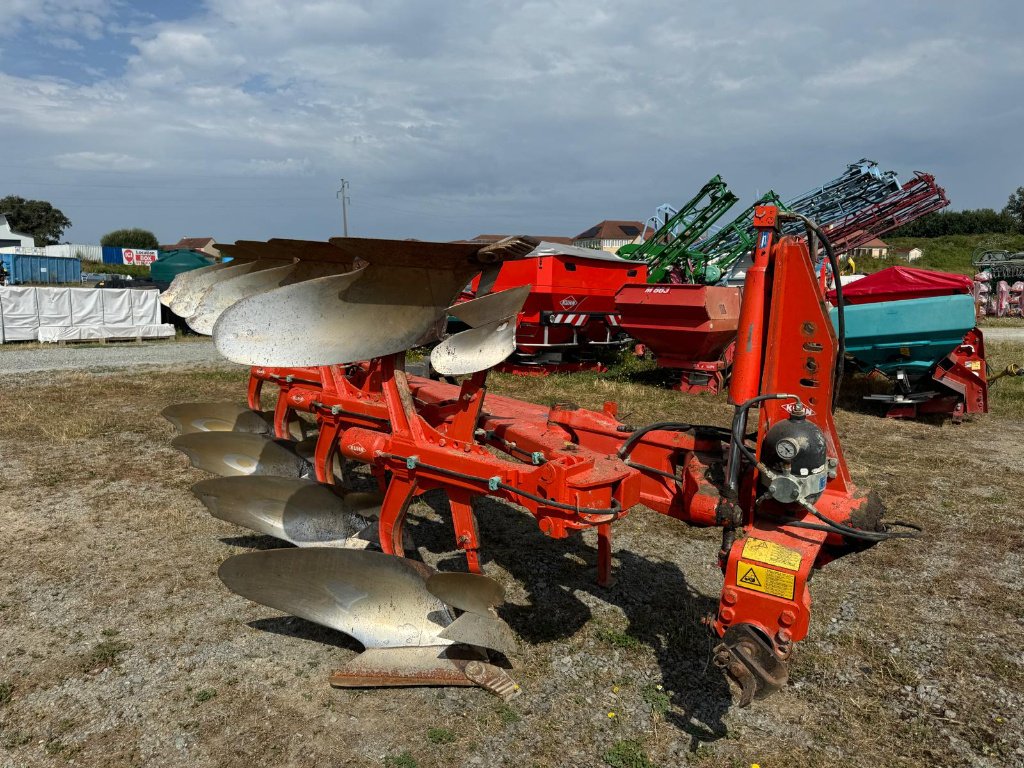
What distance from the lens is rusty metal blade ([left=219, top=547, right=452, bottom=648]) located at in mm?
2928

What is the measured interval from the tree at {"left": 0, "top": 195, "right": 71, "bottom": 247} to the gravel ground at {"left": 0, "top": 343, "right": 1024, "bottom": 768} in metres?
66.6

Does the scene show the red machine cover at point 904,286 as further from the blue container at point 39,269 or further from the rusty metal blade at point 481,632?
the blue container at point 39,269

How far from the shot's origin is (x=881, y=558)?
13.1 ft

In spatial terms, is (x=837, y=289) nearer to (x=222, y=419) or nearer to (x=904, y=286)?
(x=222, y=419)

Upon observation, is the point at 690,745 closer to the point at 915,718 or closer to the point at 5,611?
the point at 915,718

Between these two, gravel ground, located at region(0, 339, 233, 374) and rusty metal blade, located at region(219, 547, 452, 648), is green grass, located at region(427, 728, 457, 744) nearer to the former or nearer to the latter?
rusty metal blade, located at region(219, 547, 452, 648)

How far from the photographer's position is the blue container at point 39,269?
108 feet

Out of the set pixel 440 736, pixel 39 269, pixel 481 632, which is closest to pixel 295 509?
pixel 481 632

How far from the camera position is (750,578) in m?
2.34

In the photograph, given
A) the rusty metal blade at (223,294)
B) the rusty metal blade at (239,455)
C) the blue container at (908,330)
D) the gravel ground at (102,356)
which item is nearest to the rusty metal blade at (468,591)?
the rusty metal blade at (239,455)

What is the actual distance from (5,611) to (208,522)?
1.26m

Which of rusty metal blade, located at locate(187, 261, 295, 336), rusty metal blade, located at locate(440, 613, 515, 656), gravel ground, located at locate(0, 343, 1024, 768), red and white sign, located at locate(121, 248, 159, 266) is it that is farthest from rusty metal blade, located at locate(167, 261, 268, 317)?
red and white sign, located at locate(121, 248, 159, 266)

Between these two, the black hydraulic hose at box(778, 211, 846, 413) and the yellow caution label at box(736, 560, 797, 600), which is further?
the black hydraulic hose at box(778, 211, 846, 413)

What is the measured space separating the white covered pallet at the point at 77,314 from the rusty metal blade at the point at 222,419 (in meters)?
12.1
